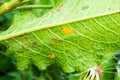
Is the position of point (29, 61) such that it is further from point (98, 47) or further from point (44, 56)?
point (98, 47)

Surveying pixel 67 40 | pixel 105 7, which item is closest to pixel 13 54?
pixel 67 40

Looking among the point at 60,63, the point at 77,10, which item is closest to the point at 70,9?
the point at 77,10

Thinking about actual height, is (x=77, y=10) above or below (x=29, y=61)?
above

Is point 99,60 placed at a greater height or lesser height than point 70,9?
lesser

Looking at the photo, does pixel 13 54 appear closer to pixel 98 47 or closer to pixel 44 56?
pixel 44 56

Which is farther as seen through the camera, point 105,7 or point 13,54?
point 13,54
